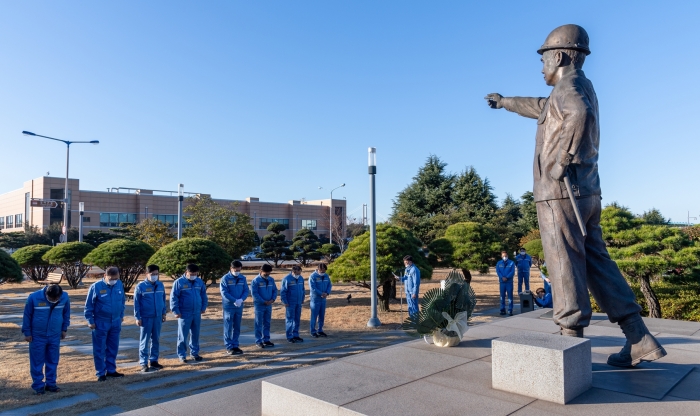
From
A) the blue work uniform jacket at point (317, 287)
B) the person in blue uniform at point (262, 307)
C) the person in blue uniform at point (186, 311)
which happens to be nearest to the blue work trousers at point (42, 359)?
the person in blue uniform at point (186, 311)

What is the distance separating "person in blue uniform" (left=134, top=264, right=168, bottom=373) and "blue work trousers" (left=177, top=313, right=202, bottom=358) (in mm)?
348

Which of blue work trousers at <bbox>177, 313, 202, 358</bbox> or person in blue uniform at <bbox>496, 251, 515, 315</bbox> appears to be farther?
person in blue uniform at <bbox>496, 251, 515, 315</bbox>

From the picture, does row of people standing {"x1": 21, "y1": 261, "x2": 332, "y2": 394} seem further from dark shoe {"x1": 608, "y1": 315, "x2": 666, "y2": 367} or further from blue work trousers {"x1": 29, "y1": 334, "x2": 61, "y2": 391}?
dark shoe {"x1": 608, "y1": 315, "x2": 666, "y2": 367}

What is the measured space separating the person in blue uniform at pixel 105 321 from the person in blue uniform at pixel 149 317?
0.31 metres

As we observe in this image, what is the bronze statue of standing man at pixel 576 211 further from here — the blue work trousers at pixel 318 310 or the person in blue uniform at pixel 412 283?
the person in blue uniform at pixel 412 283

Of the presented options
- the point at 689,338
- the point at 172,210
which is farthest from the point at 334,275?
the point at 172,210

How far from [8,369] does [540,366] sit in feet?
25.5

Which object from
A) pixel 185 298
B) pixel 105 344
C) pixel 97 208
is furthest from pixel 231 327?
pixel 97 208

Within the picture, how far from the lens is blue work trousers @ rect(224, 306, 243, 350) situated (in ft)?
26.9

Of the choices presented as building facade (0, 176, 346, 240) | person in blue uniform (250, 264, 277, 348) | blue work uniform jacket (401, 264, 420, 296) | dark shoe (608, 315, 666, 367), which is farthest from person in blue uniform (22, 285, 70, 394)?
building facade (0, 176, 346, 240)

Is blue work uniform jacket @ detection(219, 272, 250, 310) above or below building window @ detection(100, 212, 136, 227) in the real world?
below

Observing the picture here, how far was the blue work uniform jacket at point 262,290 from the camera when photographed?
29.2ft

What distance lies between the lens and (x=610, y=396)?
3084 mm

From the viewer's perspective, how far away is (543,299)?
1168 centimetres
